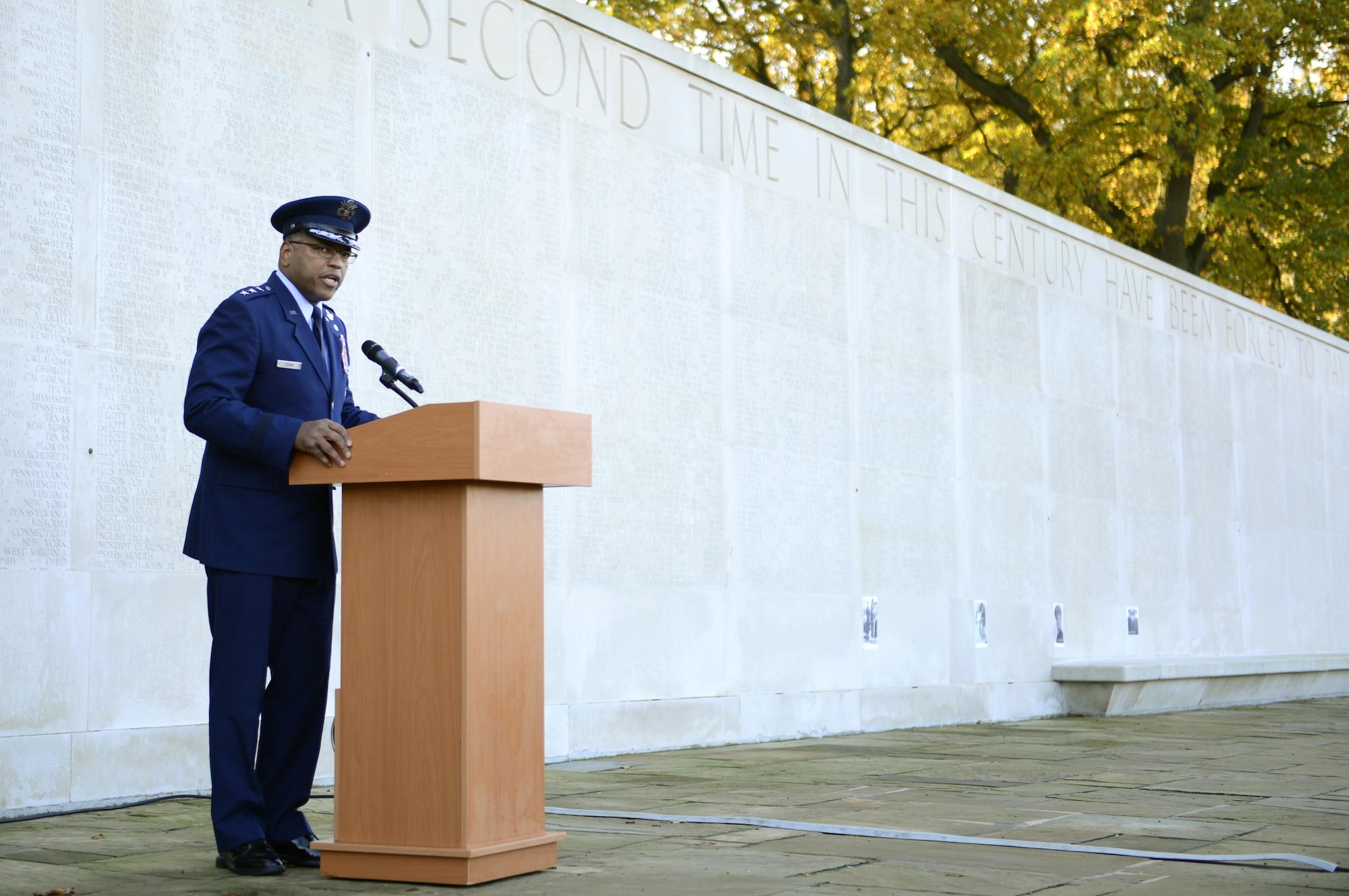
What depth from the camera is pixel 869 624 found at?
34.9 ft

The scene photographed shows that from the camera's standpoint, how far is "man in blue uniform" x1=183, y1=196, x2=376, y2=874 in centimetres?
429

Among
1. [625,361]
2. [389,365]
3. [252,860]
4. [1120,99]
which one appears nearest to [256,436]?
[389,365]

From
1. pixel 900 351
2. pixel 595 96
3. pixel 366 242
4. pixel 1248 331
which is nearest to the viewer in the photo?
pixel 366 242

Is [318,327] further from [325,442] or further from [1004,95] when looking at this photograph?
[1004,95]

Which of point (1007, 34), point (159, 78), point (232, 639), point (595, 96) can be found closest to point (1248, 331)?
point (1007, 34)

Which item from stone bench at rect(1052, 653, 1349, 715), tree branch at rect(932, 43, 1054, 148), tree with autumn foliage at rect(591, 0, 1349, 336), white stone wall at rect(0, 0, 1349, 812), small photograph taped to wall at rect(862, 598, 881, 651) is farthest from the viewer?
tree branch at rect(932, 43, 1054, 148)

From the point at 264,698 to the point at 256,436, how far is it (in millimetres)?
798

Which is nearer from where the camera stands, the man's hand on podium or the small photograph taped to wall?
the man's hand on podium

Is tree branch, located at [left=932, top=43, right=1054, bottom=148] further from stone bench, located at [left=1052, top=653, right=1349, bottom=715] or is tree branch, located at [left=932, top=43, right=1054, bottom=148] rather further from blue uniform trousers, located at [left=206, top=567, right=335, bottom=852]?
blue uniform trousers, located at [left=206, top=567, right=335, bottom=852]

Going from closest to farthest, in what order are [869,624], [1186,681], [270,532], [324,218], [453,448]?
[453,448]
[270,532]
[324,218]
[869,624]
[1186,681]

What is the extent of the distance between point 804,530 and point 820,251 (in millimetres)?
1926

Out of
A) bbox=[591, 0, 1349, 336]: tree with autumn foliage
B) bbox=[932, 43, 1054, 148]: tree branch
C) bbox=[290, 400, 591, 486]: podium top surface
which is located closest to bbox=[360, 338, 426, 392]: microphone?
bbox=[290, 400, 591, 486]: podium top surface

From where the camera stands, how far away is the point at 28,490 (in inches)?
231

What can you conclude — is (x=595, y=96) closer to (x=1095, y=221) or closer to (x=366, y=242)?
(x=366, y=242)
